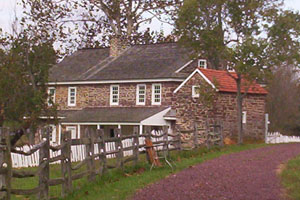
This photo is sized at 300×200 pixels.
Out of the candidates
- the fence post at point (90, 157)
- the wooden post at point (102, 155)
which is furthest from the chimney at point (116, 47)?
the fence post at point (90, 157)

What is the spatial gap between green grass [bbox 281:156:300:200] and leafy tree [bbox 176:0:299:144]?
35.5 feet

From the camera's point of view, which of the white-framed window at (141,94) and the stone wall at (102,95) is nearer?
the stone wall at (102,95)

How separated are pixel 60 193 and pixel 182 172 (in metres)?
3.97

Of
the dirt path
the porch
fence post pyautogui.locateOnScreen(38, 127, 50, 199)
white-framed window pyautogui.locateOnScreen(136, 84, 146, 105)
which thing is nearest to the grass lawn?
the dirt path

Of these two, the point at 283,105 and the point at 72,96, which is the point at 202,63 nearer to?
the point at 72,96

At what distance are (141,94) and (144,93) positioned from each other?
0.27 meters

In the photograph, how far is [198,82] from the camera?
3356 centimetres

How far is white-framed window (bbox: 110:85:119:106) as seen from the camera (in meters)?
39.5

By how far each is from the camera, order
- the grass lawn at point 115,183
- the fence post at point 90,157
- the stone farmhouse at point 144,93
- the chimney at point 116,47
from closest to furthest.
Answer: the grass lawn at point 115,183 → the fence post at point 90,157 → the stone farmhouse at point 144,93 → the chimney at point 116,47

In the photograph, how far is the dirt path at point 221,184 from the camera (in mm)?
11625

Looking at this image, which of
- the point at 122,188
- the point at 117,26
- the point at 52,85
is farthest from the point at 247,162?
the point at 117,26

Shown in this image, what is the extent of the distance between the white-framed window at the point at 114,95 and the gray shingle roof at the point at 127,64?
844 millimetres

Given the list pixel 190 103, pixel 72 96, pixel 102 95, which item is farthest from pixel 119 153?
pixel 72 96

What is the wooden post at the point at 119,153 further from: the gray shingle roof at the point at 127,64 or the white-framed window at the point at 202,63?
the white-framed window at the point at 202,63
